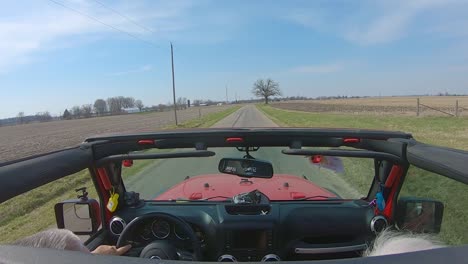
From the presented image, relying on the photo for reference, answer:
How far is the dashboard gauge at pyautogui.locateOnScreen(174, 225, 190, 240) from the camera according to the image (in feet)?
9.82

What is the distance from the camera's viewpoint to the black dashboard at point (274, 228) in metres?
3.25

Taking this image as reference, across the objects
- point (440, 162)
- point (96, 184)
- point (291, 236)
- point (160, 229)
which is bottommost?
point (291, 236)

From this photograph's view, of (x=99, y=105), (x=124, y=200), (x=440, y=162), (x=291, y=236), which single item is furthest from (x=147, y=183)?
(x=99, y=105)

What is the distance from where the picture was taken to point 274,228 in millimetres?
3273

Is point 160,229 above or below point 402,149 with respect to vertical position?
below

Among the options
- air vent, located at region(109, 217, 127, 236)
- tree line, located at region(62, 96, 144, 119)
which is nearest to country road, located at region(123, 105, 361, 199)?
air vent, located at region(109, 217, 127, 236)

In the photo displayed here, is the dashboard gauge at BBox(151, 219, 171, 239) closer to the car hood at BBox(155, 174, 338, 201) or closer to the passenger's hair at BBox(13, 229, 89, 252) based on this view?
the car hood at BBox(155, 174, 338, 201)

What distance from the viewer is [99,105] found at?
157500 millimetres

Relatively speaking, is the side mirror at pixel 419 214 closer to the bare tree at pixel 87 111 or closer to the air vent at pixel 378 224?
the air vent at pixel 378 224

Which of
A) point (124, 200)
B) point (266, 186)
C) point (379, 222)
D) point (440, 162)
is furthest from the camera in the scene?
point (266, 186)

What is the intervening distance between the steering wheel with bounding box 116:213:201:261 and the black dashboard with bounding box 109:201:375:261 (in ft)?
0.51

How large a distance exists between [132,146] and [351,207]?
1.80m

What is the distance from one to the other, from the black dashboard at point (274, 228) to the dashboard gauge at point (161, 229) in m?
Answer: 0.07

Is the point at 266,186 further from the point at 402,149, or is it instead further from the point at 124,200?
the point at 402,149
